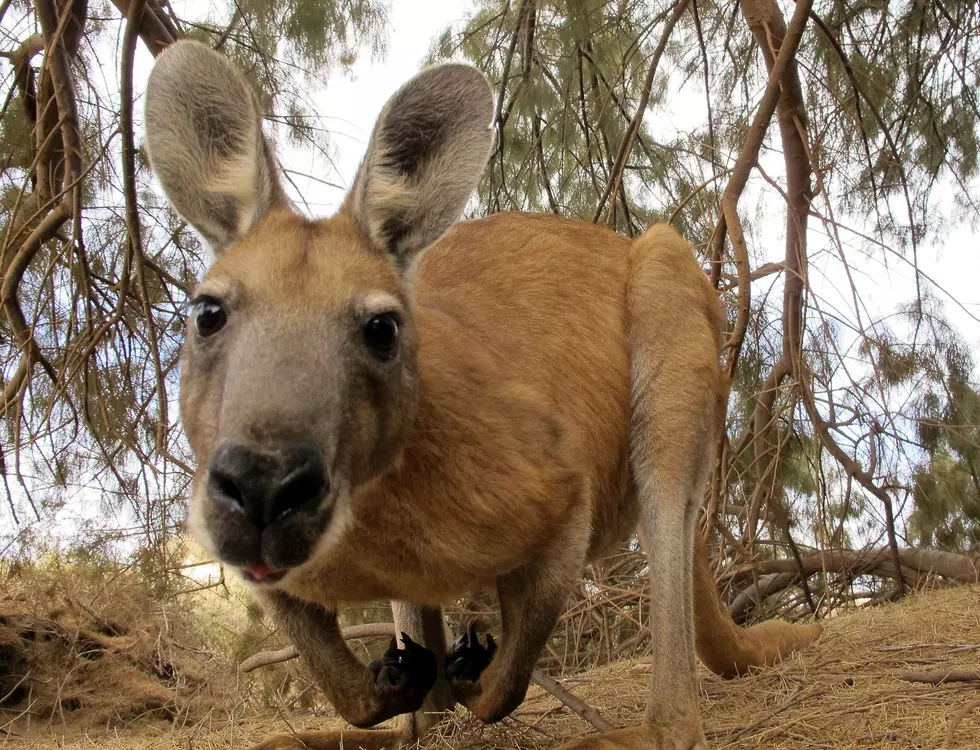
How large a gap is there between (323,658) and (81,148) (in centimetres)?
276

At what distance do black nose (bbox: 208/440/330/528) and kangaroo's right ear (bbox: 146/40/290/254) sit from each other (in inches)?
45.1

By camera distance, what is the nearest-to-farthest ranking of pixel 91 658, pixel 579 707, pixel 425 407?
pixel 425 407
pixel 579 707
pixel 91 658

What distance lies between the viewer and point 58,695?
16.2 ft

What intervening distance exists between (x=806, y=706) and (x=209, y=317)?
264 cm

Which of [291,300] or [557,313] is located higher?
[557,313]

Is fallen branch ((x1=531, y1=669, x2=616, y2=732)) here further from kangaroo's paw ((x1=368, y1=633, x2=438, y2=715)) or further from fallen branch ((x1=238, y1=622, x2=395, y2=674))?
fallen branch ((x1=238, y1=622, x2=395, y2=674))

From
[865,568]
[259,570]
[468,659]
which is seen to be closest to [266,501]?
[259,570]

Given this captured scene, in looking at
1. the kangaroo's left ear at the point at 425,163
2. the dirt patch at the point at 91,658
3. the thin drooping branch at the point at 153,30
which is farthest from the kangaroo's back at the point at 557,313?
the dirt patch at the point at 91,658

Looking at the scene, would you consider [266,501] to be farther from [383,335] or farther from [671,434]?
[671,434]

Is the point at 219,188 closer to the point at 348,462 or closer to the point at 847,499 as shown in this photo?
the point at 348,462

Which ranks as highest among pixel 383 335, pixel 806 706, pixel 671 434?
pixel 383 335

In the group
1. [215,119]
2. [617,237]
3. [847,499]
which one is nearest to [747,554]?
[847,499]

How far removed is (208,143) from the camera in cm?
317

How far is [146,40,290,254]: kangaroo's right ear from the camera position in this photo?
9.97 ft
